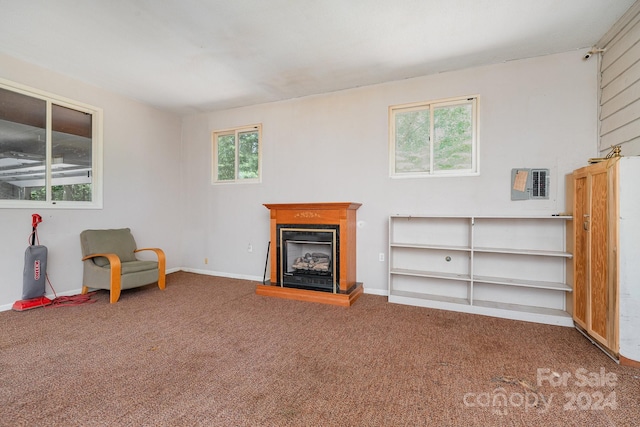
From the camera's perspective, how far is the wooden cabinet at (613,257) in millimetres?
2014

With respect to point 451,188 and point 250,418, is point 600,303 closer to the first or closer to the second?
point 451,188

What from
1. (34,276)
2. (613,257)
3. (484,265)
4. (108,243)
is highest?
(613,257)

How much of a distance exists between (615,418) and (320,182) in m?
3.45

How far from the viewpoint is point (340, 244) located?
3479 millimetres

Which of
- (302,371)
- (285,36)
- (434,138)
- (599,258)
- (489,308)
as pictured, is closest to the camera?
(302,371)

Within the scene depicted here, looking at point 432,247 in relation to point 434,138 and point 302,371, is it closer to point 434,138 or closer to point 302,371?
point 434,138

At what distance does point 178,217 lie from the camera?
5133 mm

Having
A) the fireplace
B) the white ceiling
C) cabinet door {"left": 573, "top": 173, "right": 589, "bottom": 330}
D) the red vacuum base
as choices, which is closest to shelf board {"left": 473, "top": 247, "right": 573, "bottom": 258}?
cabinet door {"left": 573, "top": 173, "right": 589, "bottom": 330}

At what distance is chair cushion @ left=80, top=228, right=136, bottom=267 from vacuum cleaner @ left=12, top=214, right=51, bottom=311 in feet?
1.36

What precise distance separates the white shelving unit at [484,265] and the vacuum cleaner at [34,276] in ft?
13.5

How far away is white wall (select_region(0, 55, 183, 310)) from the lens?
10.4 ft

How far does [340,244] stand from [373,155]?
4.34 feet

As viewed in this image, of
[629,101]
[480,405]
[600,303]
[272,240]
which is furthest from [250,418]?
[629,101]

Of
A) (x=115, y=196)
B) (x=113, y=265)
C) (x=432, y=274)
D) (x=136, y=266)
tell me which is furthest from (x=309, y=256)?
(x=115, y=196)
